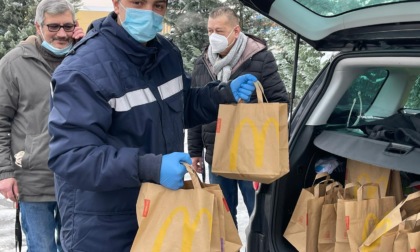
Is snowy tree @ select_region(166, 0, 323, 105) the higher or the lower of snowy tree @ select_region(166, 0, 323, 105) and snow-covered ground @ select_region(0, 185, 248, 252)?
the higher

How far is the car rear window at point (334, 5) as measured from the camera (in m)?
1.87

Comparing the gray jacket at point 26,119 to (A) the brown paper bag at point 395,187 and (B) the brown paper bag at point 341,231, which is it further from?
(A) the brown paper bag at point 395,187

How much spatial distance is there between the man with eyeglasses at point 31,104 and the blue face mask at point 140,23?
33.6 inches

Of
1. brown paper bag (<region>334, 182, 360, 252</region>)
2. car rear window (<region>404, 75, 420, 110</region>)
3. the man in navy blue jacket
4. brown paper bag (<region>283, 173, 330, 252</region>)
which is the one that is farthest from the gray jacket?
car rear window (<region>404, 75, 420, 110</region>)

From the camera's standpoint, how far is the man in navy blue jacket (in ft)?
5.02

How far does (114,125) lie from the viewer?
1.67 meters

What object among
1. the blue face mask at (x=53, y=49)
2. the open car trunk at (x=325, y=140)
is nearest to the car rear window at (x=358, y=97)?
the open car trunk at (x=325, y=140)

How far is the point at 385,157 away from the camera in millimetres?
1828

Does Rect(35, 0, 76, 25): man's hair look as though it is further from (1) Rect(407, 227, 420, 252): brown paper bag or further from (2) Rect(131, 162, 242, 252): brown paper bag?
(1) Rect(407, 227, 420, 252): brown paper bag

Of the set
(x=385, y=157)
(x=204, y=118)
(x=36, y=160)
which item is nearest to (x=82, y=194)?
(x=204, y=118)

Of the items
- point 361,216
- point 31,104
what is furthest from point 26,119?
point 361,216

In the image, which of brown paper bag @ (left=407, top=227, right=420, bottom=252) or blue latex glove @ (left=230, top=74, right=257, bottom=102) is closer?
brown paper bag @ (left=407, top=227, right=420, bottom=252)

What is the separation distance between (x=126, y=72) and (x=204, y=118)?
622mm

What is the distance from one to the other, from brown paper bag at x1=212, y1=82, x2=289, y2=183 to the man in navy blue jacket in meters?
0.20
